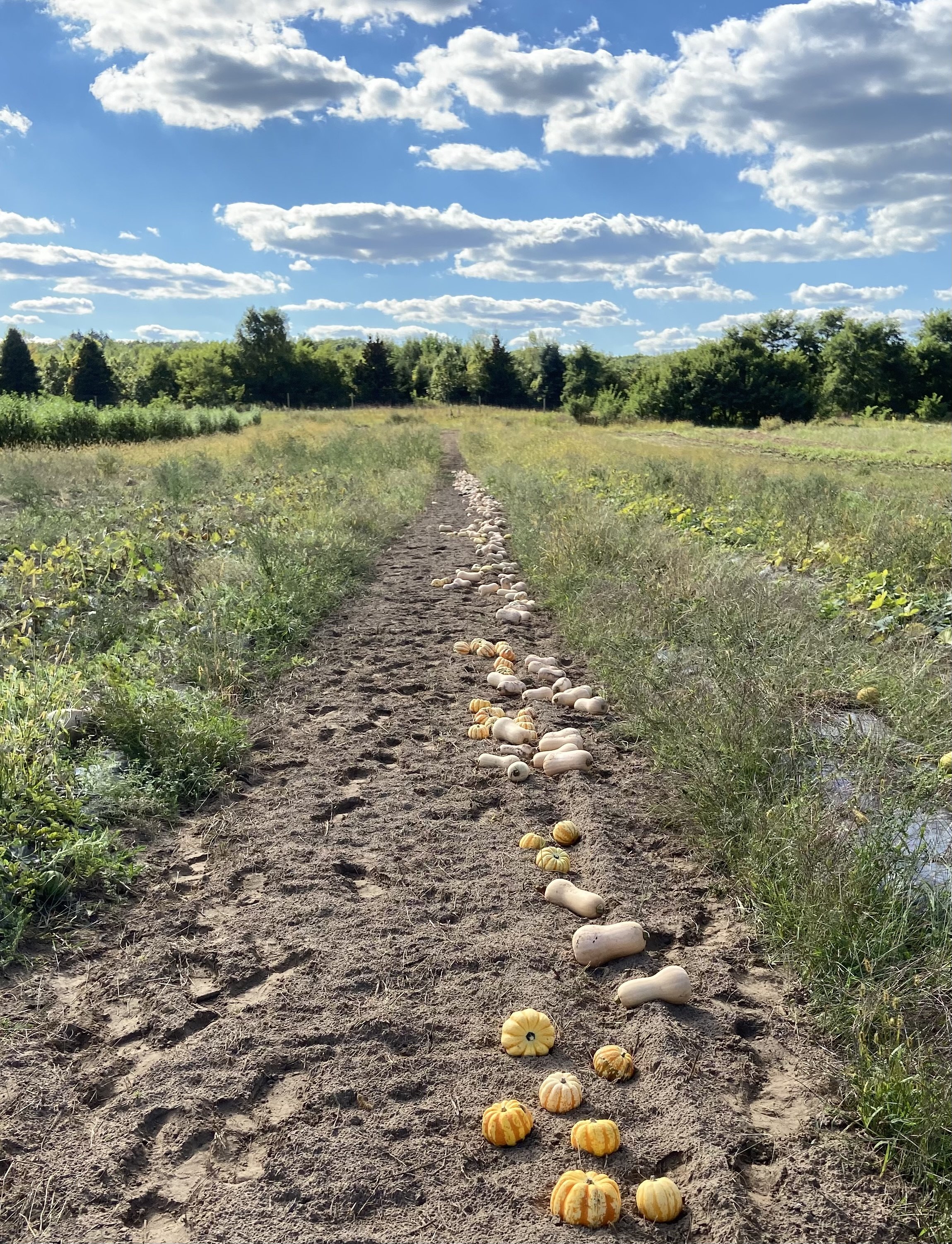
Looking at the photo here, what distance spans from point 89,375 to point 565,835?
5739 cm

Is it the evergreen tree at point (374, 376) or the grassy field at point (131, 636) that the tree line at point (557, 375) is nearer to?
the evergreen tree at point (374, 376)

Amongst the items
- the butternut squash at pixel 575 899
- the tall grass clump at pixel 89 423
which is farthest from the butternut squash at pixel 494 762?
the tall grass clump at pixel 89 423

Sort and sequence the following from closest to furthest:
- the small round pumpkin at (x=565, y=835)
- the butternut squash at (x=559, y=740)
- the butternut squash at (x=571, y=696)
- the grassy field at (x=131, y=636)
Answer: the grassy field at (x=131, y=636) < the small round pumpkin at (x=565, y=835) < the butternut squash at (x=559, y=740) < the butternut squash at (x=571, y=696)

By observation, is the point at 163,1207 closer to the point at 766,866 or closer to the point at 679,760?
the point at 766,866

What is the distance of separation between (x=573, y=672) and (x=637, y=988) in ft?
11.3

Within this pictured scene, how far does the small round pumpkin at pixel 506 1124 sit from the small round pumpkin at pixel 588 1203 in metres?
0.21

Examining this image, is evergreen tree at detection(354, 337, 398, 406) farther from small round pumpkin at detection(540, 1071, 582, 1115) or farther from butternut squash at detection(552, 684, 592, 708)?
small round pumpkin at detection(540, 1071, 582, 1115)

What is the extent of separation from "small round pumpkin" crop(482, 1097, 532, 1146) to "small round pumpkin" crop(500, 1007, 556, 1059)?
267 mm

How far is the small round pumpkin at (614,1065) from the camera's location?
2467 mm

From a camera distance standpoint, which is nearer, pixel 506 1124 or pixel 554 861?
pixel 506 1124

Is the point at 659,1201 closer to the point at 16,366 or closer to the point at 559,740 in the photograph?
the point at 559,740

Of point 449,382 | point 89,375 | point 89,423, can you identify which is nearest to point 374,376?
point 449,382

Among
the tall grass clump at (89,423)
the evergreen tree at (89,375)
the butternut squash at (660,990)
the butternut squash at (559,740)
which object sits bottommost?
the butternut squash at (660,990)

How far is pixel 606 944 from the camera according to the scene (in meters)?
2.95
